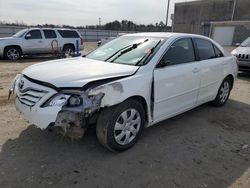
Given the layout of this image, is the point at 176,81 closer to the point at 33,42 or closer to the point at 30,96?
the point at 30,96

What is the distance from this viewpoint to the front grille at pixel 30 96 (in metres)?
3.00

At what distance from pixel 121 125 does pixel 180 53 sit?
1705 millimetres

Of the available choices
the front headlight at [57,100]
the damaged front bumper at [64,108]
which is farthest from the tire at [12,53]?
the front headlight at [57,100]

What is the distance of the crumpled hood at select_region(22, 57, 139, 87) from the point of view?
2.96 meters

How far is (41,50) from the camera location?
13.4 metres

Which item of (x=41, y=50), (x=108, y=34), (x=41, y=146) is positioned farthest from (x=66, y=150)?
(x=108, y=34)

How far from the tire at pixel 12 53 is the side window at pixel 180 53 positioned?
35.6ft

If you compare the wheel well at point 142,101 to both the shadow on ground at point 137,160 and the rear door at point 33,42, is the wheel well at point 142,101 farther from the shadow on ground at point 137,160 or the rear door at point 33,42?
the rear door at point 33,42

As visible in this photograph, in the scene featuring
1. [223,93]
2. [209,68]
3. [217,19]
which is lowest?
[223,93]

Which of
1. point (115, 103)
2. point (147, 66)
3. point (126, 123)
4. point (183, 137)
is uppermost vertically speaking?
point (147, 66)

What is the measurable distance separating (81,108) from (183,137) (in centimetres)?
A: 191

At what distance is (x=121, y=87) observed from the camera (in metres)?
3.08

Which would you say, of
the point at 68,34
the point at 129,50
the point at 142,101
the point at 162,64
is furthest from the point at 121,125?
the point at 68,34

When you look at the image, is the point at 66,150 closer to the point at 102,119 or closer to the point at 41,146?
the point at 41,146
